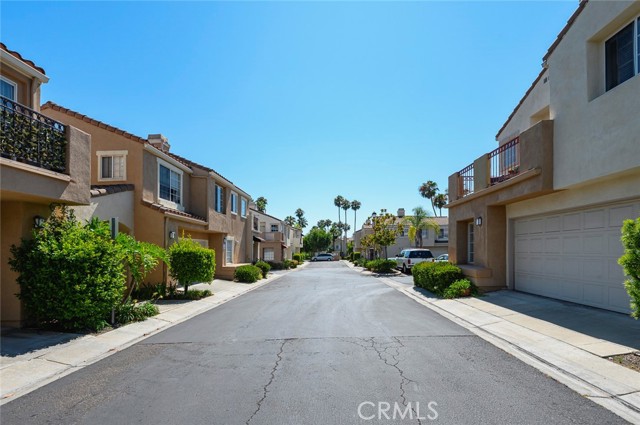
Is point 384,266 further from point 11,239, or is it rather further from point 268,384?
point 268,384

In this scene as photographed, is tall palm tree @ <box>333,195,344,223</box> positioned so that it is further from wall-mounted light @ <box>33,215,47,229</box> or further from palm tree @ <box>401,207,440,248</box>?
wall-mounted light @ <box>33,215,47,229</box>

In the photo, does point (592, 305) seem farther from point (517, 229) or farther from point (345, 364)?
point (345, 364)

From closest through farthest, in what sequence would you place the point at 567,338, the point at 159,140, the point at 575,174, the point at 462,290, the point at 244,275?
the point at 567,338 < the point at 575,174 < the point at 462,290 < the point at 159,140 < the point at 244,275

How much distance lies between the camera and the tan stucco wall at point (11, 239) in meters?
8.95

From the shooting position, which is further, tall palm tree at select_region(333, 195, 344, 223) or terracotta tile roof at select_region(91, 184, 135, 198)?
tall palm tree at select_region(333, 195, 344, 223)

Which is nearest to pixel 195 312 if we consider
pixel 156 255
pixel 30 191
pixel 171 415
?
pixel 156 255

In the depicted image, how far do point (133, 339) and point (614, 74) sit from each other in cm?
1278

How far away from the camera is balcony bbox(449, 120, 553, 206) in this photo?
1102 cm

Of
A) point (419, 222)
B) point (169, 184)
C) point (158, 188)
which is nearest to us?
point (158, 188)

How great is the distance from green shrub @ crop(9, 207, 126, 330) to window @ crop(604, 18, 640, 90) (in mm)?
12658

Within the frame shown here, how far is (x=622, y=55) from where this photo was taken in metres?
9.11

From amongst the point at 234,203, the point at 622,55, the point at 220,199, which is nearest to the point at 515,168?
the point at 622,55

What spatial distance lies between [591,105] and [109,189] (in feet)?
50.2

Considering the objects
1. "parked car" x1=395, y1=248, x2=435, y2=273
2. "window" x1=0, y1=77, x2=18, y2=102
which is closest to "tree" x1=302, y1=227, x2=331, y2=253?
"parked car" x1=395, y1=248, x2=435, y2=273
